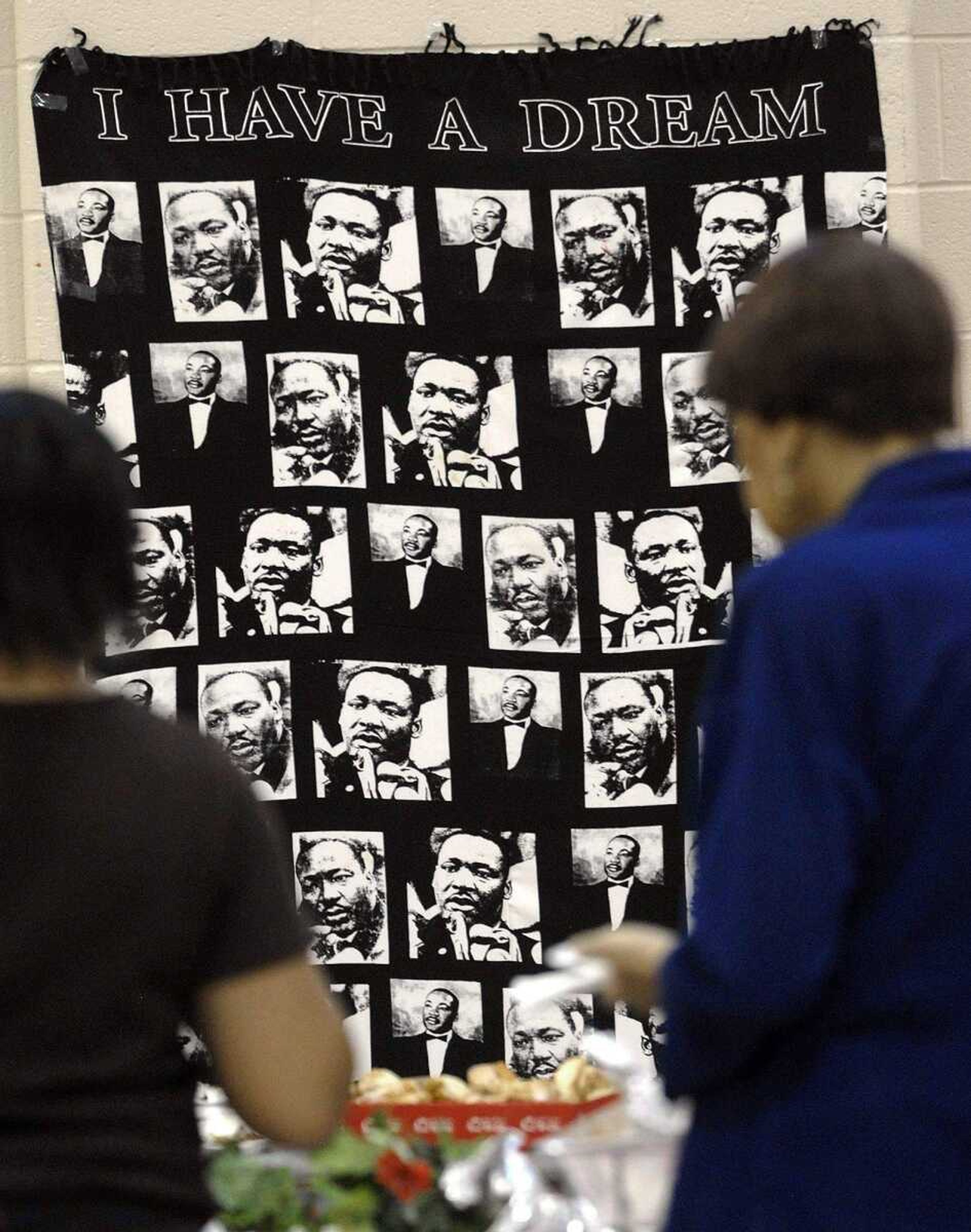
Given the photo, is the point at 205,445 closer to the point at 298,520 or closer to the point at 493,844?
the point at 298,520

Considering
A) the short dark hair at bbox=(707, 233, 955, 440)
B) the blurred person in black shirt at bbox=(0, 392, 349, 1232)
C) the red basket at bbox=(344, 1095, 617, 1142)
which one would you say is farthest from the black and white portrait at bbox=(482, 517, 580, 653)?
the blurred person in black shirt at bbox=(0, 392, 349, 1232)

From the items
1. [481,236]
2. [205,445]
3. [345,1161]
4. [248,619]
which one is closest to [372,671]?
Result: [248,619]

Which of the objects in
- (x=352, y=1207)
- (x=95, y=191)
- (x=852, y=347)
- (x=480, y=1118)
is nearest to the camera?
(x=852, y=347)

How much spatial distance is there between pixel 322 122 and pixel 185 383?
44 centimetres

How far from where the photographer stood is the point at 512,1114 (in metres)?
1.65

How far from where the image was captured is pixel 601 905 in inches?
108

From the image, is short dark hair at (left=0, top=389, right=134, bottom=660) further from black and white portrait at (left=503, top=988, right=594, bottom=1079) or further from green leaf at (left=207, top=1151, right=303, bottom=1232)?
black and white portrait at (left=503, top=988, right=594, bottom=1079)

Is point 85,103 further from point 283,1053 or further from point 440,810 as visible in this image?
point 283,1053

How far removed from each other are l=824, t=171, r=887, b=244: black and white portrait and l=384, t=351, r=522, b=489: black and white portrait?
539 millimetres

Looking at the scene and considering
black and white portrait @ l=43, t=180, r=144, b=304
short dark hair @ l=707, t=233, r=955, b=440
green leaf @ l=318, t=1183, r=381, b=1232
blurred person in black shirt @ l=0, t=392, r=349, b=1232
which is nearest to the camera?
blurred person in black shirt @ l=0, t=392, r=349, b=1232

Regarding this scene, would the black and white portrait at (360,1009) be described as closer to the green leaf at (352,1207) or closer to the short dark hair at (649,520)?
the short dark hair at (649,520)

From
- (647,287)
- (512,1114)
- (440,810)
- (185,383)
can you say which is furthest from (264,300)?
(512,1114)

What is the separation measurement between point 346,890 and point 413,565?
499 millimetres

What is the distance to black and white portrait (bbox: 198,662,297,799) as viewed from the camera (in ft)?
8.87
